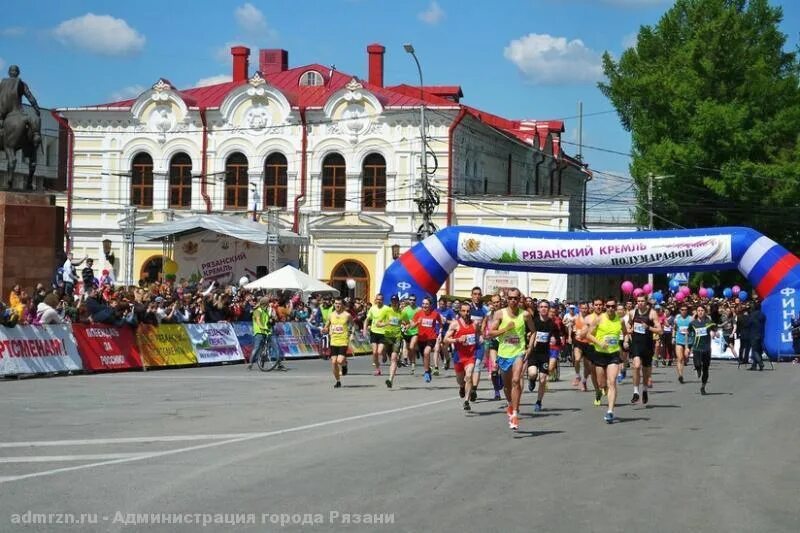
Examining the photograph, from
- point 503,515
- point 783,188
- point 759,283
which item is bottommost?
point 503,515

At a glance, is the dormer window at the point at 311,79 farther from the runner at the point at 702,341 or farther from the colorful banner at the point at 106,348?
the runner at the point at 702,341

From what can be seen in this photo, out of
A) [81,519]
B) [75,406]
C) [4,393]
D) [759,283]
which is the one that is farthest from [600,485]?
[759,283]

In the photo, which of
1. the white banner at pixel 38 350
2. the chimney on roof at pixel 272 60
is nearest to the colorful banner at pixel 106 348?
the white banner at pixel 38 350

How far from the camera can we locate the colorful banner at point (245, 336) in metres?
33.4

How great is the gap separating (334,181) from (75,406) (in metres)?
36.7

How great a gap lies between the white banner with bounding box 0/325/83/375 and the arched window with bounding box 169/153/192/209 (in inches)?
1192

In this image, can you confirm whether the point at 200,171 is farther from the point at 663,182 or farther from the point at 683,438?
the point at 683,438

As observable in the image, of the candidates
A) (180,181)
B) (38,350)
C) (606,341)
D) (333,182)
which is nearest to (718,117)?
(333,182)

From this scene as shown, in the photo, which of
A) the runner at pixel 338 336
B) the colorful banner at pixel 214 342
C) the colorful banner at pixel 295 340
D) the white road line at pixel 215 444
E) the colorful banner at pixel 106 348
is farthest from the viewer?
the colorful banner at pixel 295 340

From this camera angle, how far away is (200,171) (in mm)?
55719

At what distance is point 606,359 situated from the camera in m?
19.0

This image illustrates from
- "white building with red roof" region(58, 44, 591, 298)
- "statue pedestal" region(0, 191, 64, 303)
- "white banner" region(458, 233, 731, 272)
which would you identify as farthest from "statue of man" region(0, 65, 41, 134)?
"white building with red roof" region(58, 44, 591, 298)

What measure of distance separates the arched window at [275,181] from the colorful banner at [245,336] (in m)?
21.4

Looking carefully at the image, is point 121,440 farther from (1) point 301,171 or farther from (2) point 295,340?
(1) point 301,171
